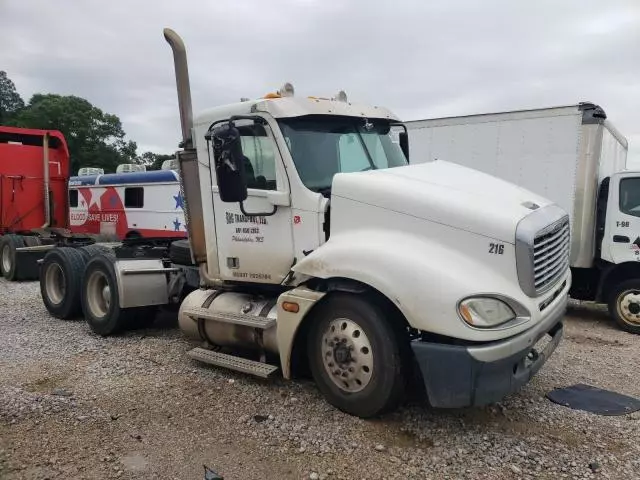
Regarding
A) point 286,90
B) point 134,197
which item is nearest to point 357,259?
point 286,90

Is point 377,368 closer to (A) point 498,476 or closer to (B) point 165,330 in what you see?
(A) point 498,476

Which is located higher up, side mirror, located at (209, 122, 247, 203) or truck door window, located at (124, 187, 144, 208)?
side mirror, located at (209, 122, 247, 203)

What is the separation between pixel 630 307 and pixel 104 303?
7324 millimetres

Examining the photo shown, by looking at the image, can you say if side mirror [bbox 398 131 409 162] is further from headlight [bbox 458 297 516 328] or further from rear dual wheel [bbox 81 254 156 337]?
rear dual wheel [bbox 81 254 156 337]

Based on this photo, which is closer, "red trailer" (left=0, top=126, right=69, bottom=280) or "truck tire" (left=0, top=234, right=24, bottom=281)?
"truck tire" (left=0, top=234, right=24, bottom=281)

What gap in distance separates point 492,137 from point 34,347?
7.50 m

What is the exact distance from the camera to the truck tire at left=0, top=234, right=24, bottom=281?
11.3m

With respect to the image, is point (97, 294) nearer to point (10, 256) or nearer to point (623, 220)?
point (10, 256)

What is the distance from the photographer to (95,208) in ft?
66.2

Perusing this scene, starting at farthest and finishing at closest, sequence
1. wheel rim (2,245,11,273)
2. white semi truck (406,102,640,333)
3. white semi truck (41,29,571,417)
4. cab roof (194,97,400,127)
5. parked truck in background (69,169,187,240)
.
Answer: parked truck in background (69,169,187,240) → wheel rim (2,245,11,273) → white semi truck (406,102,640,333) → cab roof (194,97,400,127) → white semi truck (41,29,571,417)

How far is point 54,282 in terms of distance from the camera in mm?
7996

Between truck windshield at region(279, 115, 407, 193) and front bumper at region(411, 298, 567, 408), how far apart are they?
173cm

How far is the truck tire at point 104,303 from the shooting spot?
652 centimetres

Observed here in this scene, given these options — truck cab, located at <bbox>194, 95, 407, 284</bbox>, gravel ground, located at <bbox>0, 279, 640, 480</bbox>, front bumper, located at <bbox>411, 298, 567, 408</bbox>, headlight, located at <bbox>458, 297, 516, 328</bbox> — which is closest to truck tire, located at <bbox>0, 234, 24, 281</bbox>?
gravel ground, located at <bbox>0, 279, 640, 480</bbox>
